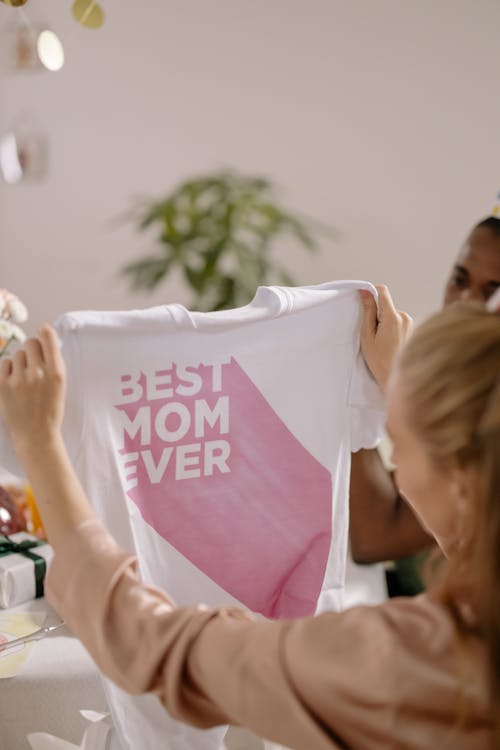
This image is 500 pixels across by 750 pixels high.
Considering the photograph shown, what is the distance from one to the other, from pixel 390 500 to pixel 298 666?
116cm

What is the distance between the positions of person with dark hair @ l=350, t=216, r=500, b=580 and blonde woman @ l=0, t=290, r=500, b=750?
3.28 ft

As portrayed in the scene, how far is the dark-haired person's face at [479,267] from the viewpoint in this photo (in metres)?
1.85

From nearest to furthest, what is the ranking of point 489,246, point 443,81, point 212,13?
point 489,246 → point 443,81 → point 212,13

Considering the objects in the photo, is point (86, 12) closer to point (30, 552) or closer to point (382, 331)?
point (382, 331)

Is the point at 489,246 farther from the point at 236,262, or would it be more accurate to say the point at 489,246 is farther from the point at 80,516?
the point at 80,516

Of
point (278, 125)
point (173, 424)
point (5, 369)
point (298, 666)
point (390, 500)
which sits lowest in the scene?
point (390, 500)

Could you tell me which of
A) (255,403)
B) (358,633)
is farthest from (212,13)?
(358,633)

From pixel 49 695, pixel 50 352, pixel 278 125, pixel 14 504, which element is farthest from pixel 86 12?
pixel 278 125

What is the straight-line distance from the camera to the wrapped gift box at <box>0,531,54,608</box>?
4.24ft

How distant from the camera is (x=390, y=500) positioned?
183cm

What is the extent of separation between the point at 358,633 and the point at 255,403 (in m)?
0.43

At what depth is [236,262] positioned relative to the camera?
269 cm

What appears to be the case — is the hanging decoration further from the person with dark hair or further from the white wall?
the white wall

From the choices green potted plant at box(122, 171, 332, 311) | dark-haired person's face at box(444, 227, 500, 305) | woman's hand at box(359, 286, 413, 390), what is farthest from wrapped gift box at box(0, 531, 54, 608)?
green potted plant at box(122, 171, 332, 311)
